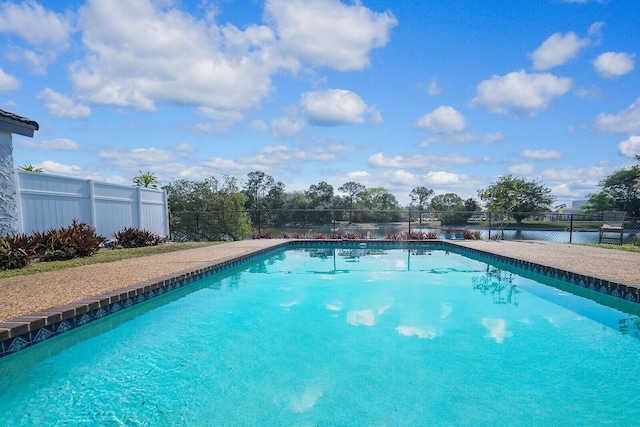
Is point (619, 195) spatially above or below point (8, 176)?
below

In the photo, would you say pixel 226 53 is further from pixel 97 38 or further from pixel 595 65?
pixel 595 65

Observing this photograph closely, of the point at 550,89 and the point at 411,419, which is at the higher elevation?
the point at 550,89

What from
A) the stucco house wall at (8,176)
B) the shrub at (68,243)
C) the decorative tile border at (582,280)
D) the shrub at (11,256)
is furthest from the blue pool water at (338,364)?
the stucco house wall at (8,176)

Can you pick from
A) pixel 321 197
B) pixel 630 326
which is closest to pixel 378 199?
pixel 321 197

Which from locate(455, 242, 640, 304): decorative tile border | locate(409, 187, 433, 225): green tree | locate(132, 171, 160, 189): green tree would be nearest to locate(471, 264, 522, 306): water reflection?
locate(455, 242, 640, 304): decorative tile border

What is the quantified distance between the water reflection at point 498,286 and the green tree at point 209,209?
9.59 m

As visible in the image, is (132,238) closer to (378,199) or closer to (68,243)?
(68,243)

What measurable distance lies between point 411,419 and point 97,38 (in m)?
8.75

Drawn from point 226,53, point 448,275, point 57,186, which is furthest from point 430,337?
point 226,53

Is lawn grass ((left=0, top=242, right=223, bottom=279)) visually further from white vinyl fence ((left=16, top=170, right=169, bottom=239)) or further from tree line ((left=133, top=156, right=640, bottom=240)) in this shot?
tree line ((left=133, top=156, right=640, bottom=240))

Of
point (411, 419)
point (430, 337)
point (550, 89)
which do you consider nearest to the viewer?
point (411, 419)

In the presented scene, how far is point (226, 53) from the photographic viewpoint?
9297mm

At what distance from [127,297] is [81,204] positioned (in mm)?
5335

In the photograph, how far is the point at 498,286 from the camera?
6.15m
